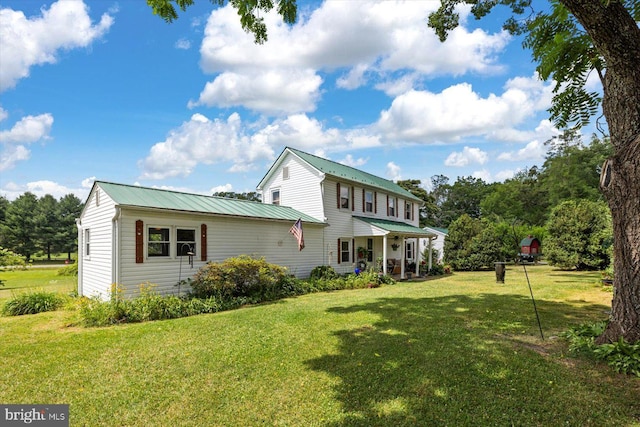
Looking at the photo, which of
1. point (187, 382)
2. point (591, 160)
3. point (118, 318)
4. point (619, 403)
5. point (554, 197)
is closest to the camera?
point (619, 403)

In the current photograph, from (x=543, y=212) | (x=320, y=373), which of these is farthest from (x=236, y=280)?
(x=543, y=212)

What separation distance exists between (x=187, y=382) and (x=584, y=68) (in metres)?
8.09

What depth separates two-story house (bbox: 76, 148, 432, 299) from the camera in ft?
34.1

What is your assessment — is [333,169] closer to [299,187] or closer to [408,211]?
[299,187]

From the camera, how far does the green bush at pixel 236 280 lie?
11.1m

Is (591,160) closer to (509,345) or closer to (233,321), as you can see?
(509,345)

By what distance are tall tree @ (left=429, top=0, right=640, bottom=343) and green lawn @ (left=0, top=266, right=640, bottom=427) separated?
1.37 metres

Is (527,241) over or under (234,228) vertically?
under

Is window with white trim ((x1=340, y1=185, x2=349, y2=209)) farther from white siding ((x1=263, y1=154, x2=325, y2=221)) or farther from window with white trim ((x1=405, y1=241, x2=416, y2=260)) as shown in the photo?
window with white trim ((x1=405, y1=241, x2=416, y2=260))

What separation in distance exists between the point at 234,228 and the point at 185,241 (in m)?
2.07

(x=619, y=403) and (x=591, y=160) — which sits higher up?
(x=591, y=160)

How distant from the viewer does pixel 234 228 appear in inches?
519

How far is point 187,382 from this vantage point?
187 inches

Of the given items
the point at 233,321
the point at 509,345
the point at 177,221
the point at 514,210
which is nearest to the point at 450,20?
the point at 509,345
